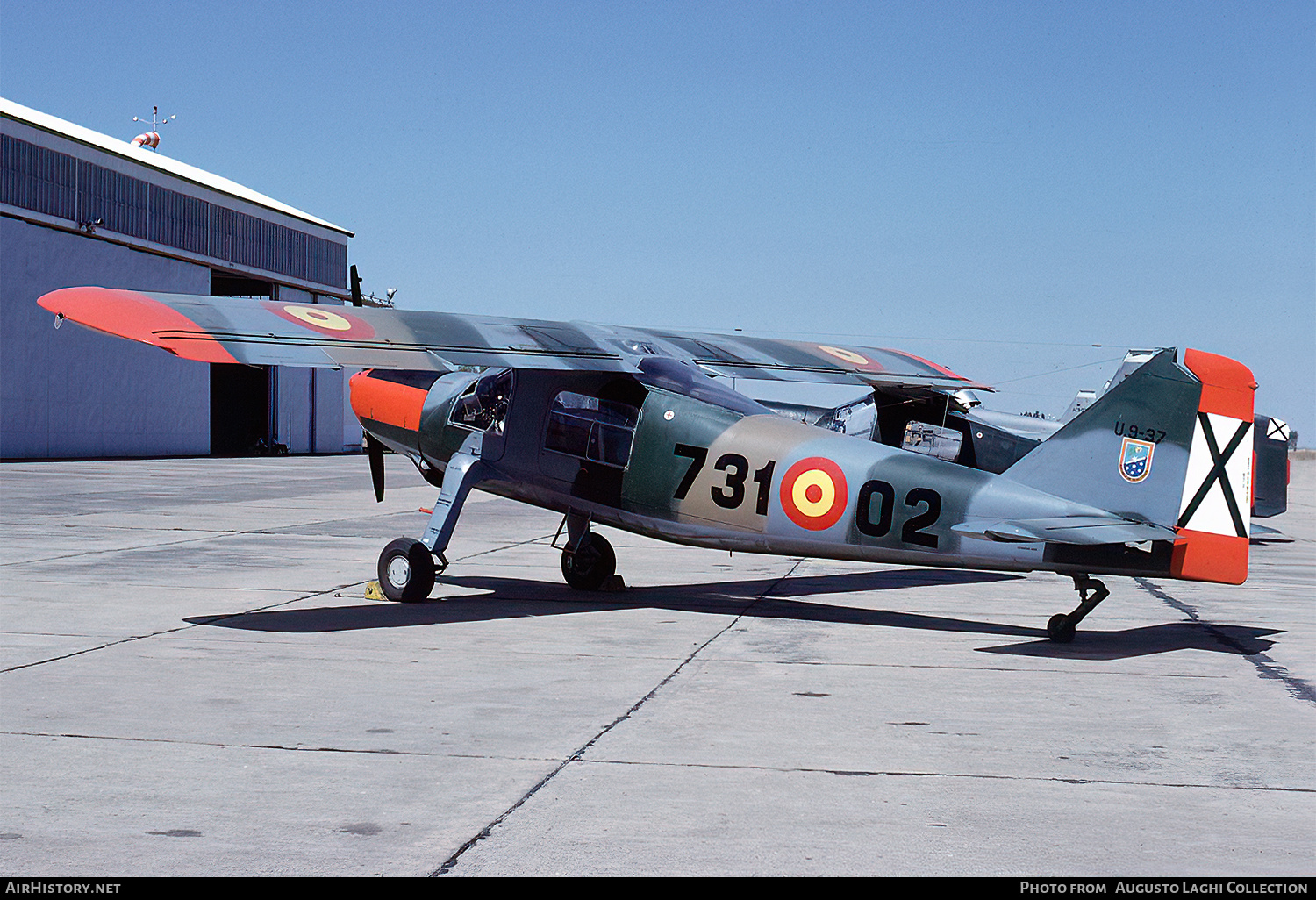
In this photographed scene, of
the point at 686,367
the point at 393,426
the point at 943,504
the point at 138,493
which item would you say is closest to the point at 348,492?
the point at 138,493

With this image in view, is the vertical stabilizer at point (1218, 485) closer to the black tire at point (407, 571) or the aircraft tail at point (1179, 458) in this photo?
the aircraft tail at point (1179, 458)

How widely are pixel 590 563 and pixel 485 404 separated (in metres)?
2.06

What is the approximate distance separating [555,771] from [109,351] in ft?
178

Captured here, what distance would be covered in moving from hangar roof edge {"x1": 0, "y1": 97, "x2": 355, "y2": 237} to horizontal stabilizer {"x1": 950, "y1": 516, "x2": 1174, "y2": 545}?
163 feet

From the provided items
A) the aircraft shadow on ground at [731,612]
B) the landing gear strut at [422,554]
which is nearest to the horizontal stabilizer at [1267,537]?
the aircraft shadow on ground at [731,612]

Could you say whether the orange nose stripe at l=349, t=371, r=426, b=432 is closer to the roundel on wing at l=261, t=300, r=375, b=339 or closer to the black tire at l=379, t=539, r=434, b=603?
the black tire at l=379, t=539, r=434, b=603

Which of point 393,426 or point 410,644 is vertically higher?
point 393,426

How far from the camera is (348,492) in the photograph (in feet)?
110

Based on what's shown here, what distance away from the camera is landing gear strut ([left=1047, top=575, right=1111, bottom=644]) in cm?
1045

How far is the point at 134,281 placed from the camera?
2263 inches

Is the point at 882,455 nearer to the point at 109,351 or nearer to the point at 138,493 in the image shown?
the point at 138,493
